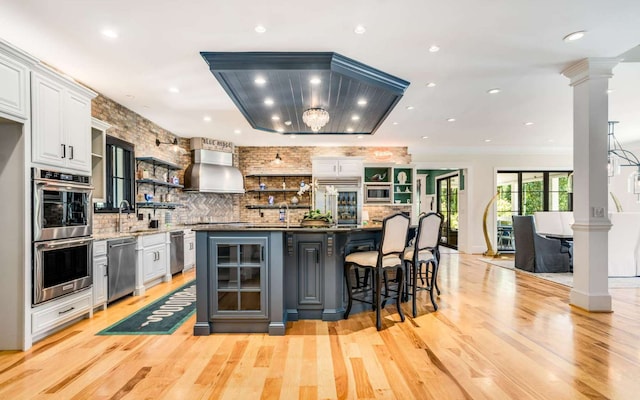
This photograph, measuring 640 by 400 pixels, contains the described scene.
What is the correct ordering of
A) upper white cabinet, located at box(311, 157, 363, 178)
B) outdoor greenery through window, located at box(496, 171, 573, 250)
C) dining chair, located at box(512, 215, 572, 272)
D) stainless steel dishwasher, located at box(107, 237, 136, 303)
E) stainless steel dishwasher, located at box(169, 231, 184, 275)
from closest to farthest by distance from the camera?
stainless steel dishwasher, located at box(107, 237, 136, 303), stainless steel dishwasher, located at box(169, 231, 184, 275), dining chair, located at box(512, 215, 572, 272), upper white cabinet, located at box(311, 157, 363, 178), outdoor greenery through window, located at box(496, 171, 573, 250)

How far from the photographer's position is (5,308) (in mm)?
2666

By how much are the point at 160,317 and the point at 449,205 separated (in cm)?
858

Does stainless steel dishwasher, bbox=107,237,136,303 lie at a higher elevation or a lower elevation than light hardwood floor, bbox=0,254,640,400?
higher

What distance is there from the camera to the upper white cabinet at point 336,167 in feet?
24.9

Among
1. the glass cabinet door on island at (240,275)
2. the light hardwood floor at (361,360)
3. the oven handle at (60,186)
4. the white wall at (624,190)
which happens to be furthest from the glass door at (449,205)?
the oven handle at (60,186)

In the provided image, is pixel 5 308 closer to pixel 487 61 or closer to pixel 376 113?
pixel 376 113

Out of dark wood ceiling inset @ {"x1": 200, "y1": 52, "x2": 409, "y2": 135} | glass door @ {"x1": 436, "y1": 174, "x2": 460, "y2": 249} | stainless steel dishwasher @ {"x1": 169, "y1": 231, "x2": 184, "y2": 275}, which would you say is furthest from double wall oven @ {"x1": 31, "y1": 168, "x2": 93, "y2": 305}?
glass door @ {"x1": 436, "y1": 174, "x2": 460, "y2": 249}

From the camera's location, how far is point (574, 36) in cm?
296

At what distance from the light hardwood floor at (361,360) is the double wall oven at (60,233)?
1.59 ft

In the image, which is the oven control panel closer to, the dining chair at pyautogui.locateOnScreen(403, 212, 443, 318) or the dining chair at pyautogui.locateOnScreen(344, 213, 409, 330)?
the dining chair at pyautogui.locateOnScreen(344, 213, 409, 330)

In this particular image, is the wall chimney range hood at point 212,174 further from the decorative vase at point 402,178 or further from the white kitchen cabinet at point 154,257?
the decorative vase at point 402,178

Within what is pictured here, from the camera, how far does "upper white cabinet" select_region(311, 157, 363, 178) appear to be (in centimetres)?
758

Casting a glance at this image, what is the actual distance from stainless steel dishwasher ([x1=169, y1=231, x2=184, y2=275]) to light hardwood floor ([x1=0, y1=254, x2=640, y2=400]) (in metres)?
1.80

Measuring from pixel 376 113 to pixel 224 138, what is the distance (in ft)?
12.3
